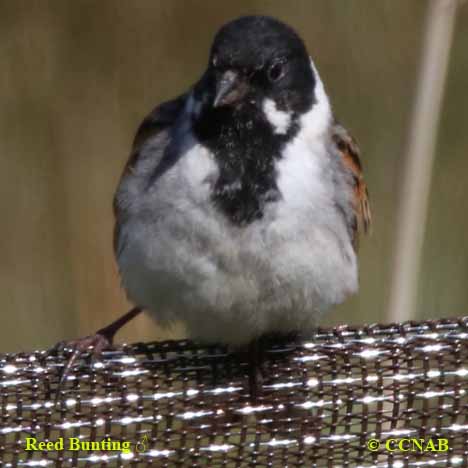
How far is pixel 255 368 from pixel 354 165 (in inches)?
16.3

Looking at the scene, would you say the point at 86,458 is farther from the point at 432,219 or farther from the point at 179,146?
the point at 432,219

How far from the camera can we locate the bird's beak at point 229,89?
242cm

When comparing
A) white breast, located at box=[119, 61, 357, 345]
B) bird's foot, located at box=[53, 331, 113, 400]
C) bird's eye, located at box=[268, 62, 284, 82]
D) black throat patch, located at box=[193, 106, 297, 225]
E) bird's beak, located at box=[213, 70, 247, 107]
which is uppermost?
bird's eye, located at box=[268, 62, 284, 82]

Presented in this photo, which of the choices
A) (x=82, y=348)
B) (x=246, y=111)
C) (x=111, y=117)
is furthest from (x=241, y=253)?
A: (x=111, y=117)

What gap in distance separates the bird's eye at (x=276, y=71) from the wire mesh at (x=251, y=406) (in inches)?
17.2

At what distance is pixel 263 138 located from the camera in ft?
8.20

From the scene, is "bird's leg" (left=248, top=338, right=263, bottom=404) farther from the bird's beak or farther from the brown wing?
the bird's beak

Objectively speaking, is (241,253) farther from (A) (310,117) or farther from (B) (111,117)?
(B) (111,117)

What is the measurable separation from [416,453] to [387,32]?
4.42 feet

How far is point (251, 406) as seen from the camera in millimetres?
2551

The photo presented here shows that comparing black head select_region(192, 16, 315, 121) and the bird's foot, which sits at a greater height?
black head select_region(192, 16, 315, 121)

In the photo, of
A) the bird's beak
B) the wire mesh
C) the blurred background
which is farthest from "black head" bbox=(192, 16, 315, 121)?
the blurred background

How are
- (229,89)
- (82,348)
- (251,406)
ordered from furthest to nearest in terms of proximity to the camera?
(82,348) → (251,406) → (229,89)

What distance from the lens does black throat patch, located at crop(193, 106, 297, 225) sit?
246 centimetres
